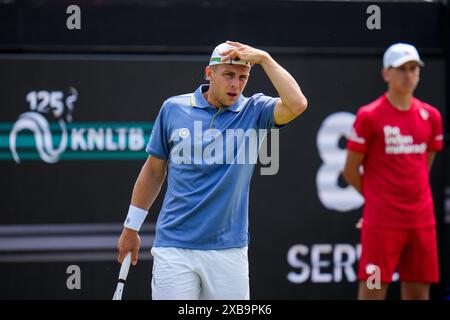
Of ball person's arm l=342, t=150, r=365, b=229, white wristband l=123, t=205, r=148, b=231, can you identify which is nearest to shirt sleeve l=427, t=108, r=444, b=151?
ball person's arm l=342, t=150, r=365, b=229

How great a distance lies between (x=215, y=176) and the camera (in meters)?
5.15

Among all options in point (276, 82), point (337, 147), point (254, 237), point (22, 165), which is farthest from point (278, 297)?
point (276, 82)

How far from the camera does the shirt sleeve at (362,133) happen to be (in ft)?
22.5

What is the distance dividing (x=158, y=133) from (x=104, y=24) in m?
2.05

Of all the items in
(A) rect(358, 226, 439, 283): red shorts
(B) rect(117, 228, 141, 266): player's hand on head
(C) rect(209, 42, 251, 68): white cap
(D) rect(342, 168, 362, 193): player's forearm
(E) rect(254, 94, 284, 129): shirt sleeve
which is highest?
(C) rect(209, 42, 251, 68): white cap

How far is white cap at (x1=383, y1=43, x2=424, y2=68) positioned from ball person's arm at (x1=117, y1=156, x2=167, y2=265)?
218 centimetres

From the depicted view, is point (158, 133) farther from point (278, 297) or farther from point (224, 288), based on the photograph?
point (278, 297)

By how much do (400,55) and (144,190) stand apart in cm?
231

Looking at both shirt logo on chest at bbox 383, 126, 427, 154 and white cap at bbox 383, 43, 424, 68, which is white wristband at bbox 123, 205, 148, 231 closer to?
shirt logo on chest at bbox 383, 126, 427, 154

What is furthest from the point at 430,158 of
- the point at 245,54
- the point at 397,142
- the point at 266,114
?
the point at 245,54

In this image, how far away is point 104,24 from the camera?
713cm

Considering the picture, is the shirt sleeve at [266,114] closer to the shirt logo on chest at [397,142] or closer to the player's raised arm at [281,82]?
the player's raised arm at [281,82]

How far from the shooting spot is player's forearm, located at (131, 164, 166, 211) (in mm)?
5418

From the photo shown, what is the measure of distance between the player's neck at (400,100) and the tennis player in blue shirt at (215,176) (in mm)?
1907
